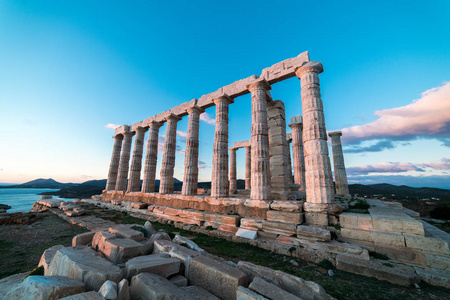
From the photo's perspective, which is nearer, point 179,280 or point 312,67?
point 179,280

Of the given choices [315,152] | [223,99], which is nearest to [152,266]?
[315,152]

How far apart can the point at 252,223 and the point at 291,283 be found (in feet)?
19.1

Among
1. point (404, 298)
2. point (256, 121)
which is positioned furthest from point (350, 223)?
point (256, 121)

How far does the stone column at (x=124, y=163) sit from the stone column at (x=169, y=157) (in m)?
7.98

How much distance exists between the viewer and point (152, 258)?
4047mm

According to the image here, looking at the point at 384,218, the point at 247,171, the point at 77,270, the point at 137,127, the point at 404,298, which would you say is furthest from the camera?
the point at 247,171

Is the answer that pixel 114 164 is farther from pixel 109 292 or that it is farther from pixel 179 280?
pixel 109 292

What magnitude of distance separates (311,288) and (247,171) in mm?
20013

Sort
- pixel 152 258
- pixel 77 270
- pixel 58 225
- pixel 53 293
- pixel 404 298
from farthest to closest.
Answer: pixel 58 225 < pixel 404 298 < pixel 152 258 < pixel 77 270 < pixel 53 293

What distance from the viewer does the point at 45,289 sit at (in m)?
2.46

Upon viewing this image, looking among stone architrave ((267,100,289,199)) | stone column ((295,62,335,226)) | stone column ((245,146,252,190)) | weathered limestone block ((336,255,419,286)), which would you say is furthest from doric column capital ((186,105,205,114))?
weathered limestone block ((336,255,419,286))

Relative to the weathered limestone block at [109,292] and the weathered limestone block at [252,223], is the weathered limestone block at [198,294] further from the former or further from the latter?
the weathered limestone block at [252,223]

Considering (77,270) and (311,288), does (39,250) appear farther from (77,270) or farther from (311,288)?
(311,288)

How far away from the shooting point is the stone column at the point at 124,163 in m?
21.4
